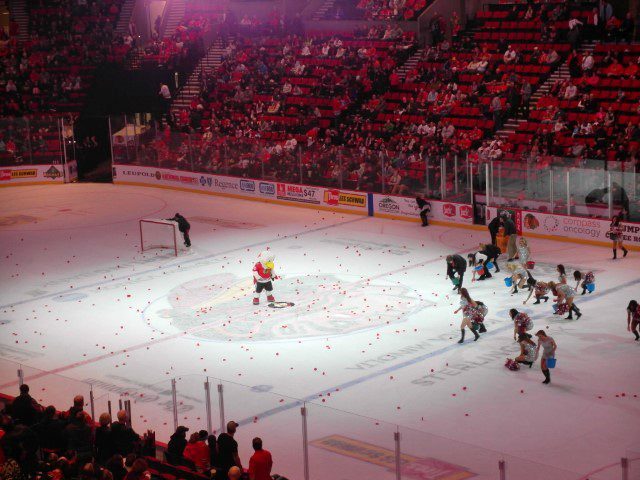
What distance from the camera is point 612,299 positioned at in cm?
2320

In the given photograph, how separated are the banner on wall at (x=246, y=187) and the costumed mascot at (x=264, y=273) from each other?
34.5 feet

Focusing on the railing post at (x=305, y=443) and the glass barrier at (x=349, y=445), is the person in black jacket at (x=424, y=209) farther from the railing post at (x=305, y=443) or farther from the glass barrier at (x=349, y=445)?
the glass barrier at (x=349, y=445)

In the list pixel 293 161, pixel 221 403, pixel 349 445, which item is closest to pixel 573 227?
pixel 293 161

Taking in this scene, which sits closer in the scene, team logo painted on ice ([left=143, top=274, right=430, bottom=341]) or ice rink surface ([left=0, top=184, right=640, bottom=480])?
ice rink surface ([left=0, top=184, right=640, bottom=480])

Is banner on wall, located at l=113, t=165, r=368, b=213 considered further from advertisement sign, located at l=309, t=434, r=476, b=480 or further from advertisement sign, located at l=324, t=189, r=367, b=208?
advertisement sign, located at l=309, t=434, r=476, b=480

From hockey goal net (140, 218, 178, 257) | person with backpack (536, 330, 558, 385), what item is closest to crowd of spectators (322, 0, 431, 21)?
hockey goal net (140, 218, 178, 257)

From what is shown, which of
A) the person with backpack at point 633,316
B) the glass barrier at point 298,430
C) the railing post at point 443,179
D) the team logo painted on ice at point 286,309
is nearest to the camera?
the glass barrier at point 298,430

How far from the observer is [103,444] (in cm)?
1357

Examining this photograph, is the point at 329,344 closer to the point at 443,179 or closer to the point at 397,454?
the point at 397,454

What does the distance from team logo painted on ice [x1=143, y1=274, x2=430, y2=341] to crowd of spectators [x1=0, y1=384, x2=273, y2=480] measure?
796cm

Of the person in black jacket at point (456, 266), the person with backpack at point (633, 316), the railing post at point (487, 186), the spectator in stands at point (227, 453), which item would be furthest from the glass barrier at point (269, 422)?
the railing post at point (487, 186)

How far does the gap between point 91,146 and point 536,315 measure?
83.3 ft

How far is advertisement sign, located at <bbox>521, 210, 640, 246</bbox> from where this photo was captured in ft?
90.7

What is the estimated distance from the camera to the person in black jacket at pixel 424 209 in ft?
104
